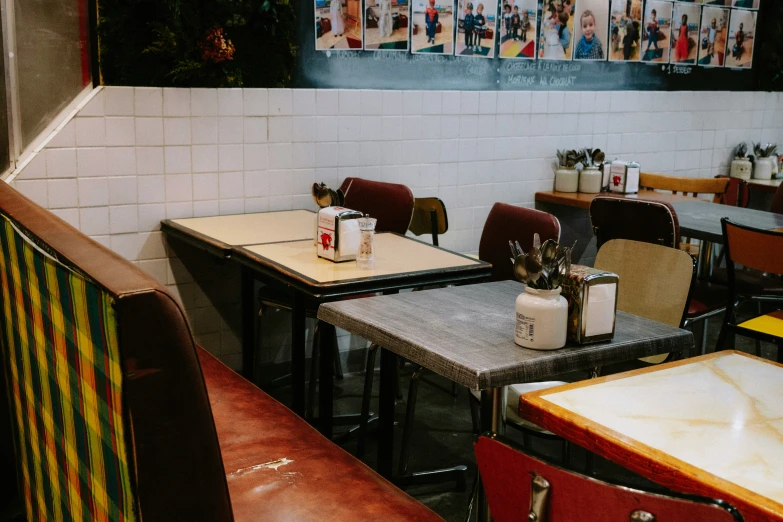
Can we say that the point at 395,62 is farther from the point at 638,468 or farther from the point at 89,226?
the point at 638,468

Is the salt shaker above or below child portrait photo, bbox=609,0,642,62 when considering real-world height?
below

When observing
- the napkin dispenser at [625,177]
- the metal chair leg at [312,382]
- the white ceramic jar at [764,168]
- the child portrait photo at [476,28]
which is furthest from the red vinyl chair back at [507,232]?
the white ceramic jar at [764,168]

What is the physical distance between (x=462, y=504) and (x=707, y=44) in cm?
435

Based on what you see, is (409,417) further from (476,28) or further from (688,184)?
(688,184)

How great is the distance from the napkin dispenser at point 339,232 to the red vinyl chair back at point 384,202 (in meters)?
0.83

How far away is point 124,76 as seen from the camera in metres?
3.70

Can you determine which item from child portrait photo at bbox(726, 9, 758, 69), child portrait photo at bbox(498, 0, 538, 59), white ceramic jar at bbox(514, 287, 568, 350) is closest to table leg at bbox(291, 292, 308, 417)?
white ceramic jar at bbox(514, 287, 568, 350)

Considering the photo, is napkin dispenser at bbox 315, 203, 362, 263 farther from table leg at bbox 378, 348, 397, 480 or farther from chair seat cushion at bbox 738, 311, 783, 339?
chair seat cushion at bbox 738, 311, 783, 339

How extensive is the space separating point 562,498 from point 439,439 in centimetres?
236

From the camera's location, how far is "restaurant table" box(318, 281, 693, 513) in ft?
6.23

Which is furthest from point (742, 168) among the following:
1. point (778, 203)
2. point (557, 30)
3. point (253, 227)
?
point (253, 227)

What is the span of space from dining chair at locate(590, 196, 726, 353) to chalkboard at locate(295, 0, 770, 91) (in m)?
1.27

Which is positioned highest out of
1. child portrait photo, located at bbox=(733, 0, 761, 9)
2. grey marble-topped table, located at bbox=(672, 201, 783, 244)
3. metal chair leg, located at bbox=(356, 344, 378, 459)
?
child portrait photo, located at bbox=(733, 0, 761, 9)

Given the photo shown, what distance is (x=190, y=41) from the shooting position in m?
3.78
